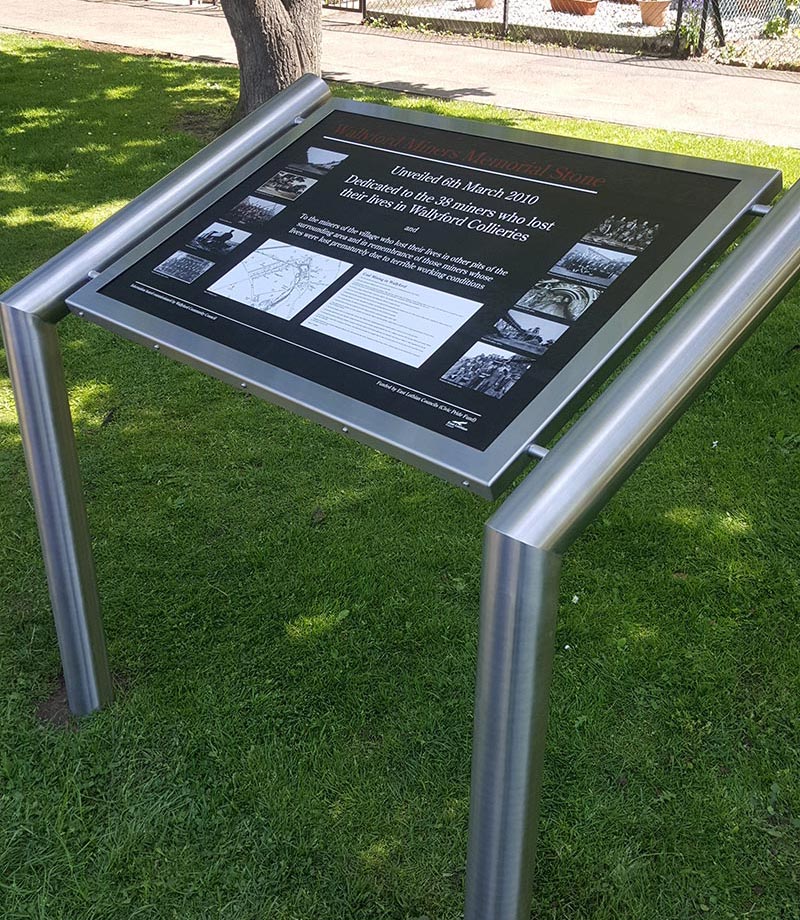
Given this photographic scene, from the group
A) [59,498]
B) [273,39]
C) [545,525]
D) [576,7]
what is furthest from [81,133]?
[576,7]

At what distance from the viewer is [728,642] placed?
313cm

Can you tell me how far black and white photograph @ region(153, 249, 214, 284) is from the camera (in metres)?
2.45

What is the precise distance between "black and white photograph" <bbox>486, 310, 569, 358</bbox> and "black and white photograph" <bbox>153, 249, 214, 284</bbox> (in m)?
0.81

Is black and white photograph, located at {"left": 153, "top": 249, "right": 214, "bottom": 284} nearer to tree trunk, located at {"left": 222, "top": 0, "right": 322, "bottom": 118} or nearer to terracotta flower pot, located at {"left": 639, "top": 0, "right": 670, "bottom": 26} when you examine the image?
tree trunk, located at {"left": 222, "top": 0, "right": 322, "bottom": 118}

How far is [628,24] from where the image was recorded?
1394 centimetres

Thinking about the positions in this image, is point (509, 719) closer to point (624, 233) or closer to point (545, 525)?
point (545, 525)

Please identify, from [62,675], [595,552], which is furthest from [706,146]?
[62,675]

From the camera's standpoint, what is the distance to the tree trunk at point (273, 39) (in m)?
6.63

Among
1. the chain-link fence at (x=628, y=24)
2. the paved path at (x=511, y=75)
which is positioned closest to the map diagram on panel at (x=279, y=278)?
the paved path at (x=511, y=75)

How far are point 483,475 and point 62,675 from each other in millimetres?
1884

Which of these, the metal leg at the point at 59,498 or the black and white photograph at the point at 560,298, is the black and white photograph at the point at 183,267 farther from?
the black and white photograph at the point at 560,298

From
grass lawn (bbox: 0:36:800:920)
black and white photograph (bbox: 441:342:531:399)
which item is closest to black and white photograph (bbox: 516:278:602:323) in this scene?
black and white photograph (bbox: 441:342:531:399)

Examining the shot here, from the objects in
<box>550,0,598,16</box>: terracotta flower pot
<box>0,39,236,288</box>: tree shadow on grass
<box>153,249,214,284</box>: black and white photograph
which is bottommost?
<box>550,0,598,16</box>: terracotta flower pot

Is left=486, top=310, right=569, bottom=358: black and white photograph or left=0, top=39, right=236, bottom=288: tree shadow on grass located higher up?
left=486, top=310, right=569, bottom=358: black and white photograph
